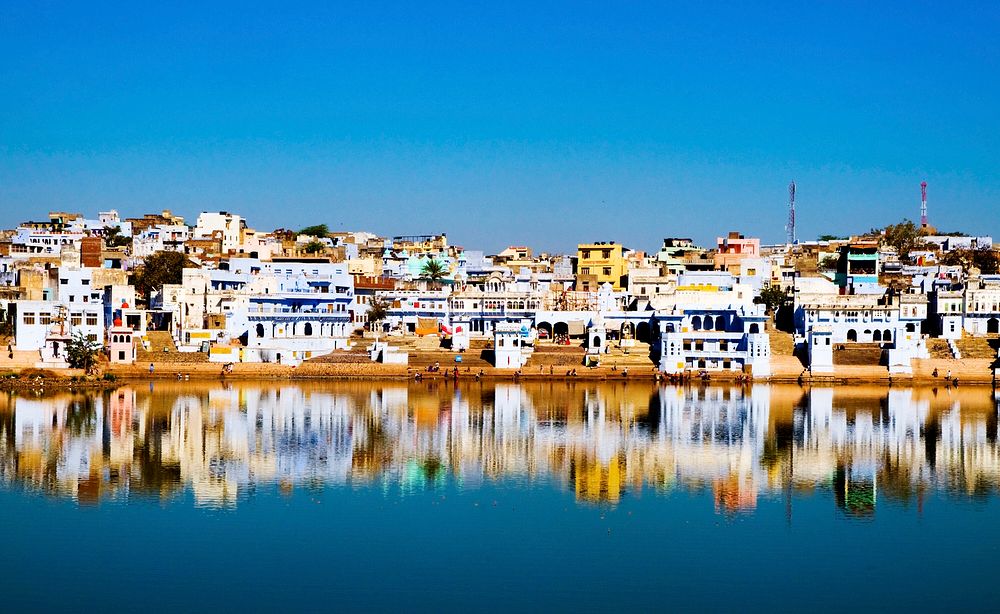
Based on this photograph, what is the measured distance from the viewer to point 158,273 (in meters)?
51.2

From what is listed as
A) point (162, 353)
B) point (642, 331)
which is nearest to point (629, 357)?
point (642, 331)

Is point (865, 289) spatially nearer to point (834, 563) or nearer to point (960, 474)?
point (960, 474)

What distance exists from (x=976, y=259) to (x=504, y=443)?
141 ft

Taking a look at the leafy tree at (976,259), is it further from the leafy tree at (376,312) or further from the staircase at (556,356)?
the leafy tree at (376,312)

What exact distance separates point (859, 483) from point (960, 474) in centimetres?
236

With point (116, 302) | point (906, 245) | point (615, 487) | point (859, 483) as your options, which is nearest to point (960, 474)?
point (859, 483)

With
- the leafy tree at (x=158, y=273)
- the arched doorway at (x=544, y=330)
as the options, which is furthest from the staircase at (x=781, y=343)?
the leafy tree at (x=158, y=273)

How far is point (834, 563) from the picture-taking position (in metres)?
18.4

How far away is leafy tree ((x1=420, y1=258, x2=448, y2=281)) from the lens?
2095 inches

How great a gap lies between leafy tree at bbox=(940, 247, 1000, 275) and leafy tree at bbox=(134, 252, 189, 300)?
113 ft

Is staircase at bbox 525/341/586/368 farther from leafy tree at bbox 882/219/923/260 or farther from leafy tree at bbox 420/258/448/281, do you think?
leafy tree at bbox 882/219/923/260

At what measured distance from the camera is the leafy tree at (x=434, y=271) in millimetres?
53219

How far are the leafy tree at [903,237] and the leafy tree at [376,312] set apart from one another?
32.8m

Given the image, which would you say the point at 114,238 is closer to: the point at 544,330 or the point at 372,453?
the point at 544,330
